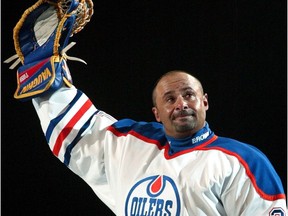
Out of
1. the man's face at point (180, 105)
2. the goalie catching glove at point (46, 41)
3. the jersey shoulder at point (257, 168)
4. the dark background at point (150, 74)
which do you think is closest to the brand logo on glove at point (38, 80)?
the goalie catching glove at point (46, 41)

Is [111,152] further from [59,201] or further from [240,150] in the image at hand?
[59,201]

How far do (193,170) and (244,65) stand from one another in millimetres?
958

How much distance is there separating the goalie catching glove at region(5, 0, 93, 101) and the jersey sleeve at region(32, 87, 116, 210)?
35mm

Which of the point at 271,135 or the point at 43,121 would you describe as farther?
the point at 271,135

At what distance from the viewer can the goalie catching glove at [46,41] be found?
1.22m

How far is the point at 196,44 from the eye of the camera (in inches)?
78.8

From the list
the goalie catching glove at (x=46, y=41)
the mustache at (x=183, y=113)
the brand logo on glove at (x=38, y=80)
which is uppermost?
the goalie catching glove at (x=46, y=41)

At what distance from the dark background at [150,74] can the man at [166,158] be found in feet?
2.22

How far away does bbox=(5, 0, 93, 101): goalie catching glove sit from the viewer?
1.22 m

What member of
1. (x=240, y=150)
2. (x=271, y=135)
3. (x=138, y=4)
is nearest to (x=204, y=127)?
(x=240, y=150)

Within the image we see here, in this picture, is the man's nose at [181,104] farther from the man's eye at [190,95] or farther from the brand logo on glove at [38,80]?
the brand logo on glove at [38,80]

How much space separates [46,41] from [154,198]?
460 millimetres

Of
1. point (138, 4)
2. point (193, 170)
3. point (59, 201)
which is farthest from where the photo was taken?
point (138, 4)

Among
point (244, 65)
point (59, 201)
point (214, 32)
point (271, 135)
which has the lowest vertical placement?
point (59, 201)
